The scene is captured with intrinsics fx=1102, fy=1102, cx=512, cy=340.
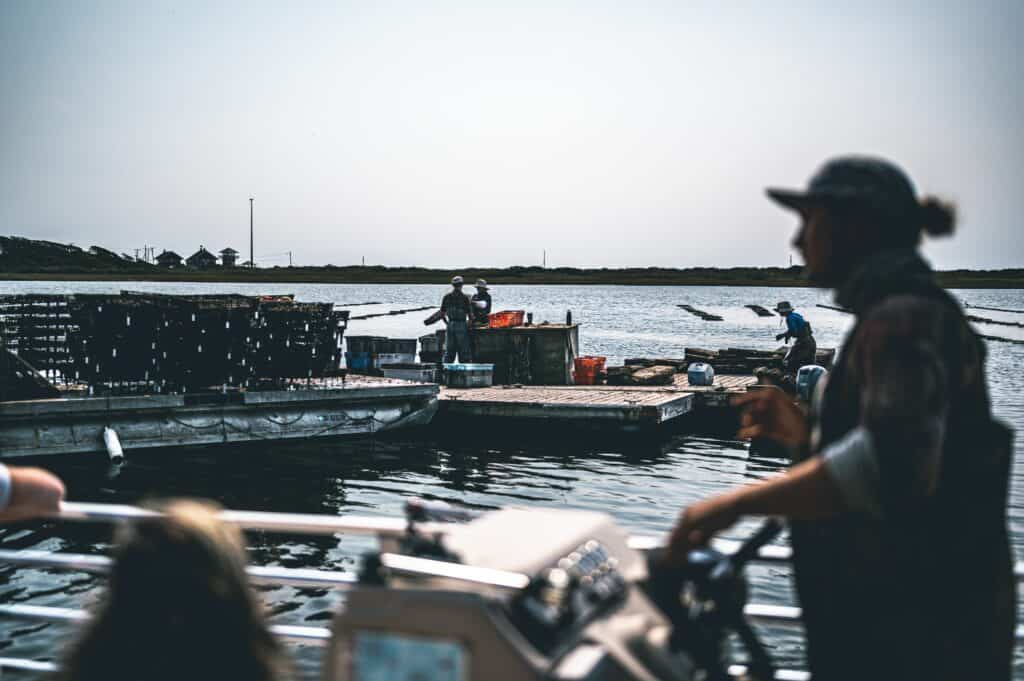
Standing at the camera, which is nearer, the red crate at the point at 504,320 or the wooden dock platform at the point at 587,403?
the wooden dock platform at the point at 587,403

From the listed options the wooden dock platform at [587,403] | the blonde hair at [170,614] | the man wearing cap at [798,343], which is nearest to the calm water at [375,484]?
the wooden dock platform at [587,403]

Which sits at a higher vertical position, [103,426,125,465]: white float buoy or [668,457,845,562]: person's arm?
[668,457,845,562]: person's arm

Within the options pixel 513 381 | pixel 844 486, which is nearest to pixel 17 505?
pixel 844 486

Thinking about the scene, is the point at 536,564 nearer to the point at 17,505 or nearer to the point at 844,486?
the point at 844,486

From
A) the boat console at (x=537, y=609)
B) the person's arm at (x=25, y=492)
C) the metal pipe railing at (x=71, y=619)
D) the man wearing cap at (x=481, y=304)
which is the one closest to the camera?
the boat console at (x=537, y=609)

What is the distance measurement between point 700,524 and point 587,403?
1815 cm

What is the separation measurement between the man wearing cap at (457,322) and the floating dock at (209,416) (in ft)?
A: 6.57

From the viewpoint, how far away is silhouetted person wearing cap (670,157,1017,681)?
2.25 metres

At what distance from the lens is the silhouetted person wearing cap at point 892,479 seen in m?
2.25

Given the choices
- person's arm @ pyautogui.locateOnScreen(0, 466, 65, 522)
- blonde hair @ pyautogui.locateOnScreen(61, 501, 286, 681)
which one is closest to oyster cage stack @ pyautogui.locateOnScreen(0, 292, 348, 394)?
person's arm @ pyautogui.locateOnScreen(0, 466, 65, 522)

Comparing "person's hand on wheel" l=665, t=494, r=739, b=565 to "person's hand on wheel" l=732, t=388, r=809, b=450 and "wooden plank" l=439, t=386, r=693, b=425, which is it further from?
"wooden plank" l=439, t=386, r=693, b=425

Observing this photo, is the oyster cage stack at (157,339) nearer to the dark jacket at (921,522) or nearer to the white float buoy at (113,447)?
the white float buoy at (113,447)

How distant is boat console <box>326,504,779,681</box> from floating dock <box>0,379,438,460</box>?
594 inches

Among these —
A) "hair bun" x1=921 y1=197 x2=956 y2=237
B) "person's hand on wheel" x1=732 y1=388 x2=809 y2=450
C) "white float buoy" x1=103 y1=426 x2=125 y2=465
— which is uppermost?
"hair bun" x1=921 y1=197 x2=956 y2=237
